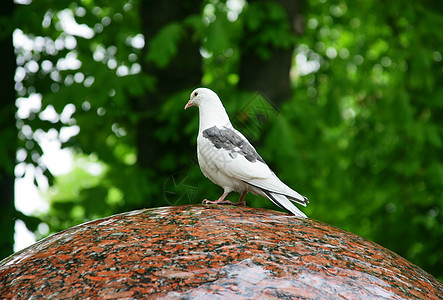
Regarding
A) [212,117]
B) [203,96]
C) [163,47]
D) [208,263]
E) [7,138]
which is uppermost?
[163,47]

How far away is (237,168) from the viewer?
3.51 m

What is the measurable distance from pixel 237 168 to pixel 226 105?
3.04m

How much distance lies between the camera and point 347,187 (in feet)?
26.2

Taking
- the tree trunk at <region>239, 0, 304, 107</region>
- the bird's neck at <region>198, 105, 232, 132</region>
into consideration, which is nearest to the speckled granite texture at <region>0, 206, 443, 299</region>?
the bird's neck at <region>198, 105, 232, 132</region>

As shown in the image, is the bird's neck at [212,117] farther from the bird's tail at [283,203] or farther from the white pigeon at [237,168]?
the bird's tail at [283,203]

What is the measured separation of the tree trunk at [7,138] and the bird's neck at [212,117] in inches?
122

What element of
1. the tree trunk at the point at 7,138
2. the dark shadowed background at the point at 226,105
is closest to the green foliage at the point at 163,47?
the dark shadowed background at the point at 226,105

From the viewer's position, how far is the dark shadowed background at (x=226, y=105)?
6.74 m

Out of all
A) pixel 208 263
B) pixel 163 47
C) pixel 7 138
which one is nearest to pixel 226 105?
pixel 163 47

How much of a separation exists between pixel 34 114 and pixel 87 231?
4.34 meters

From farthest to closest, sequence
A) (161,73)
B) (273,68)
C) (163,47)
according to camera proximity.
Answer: (161,73)
(273,68)
(163,47)

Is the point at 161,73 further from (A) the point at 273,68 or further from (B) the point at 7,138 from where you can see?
(B) the point at 7,138

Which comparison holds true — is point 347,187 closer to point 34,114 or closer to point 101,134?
point 101,134

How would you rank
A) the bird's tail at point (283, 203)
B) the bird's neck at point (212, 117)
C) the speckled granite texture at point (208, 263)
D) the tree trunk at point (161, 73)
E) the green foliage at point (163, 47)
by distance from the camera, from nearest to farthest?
1. the speckled granite texture at point (208, 263)
2. the bird's tail at point (283, 203)
3. the bird's neck at point (212, 117)
4. the green foliage at point (163, 47)
5. the tree trunk at point (161, 73)
